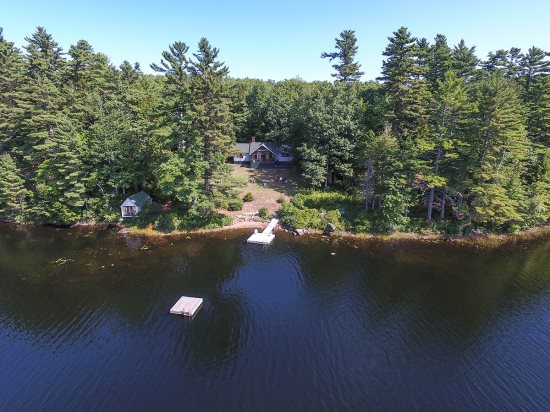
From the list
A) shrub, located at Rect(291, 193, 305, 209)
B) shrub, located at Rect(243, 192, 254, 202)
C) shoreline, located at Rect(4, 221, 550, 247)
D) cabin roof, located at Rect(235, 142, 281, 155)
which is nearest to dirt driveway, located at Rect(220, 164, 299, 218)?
shrub, located at Rect(243, 192, 254, 202)

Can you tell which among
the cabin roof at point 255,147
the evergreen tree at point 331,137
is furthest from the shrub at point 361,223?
the cabin roof at point 255,147

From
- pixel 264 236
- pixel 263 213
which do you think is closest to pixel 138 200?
pixel 263 213

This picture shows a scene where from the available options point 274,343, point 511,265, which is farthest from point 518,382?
point 511,265

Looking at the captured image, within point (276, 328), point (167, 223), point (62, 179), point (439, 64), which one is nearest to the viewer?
point (276, 328)

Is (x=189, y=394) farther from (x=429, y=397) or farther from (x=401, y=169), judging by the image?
(x=401, y=169)

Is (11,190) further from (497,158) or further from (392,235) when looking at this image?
(497,158)

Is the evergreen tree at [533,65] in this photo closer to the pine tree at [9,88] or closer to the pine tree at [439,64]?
the pine tree at [439,64]
